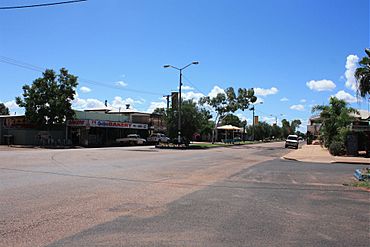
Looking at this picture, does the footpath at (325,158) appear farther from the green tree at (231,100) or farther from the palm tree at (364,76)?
the green tree at (231,100)

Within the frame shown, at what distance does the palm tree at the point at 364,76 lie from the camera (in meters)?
22.7

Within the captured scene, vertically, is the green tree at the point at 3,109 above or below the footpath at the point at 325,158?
above

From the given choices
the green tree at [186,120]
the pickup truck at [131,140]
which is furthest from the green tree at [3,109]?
the green tree at [186,120]

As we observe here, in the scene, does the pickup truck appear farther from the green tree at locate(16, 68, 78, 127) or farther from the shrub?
the shrub

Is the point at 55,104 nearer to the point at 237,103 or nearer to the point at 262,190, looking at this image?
the point at 237,103

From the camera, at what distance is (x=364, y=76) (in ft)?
74.8

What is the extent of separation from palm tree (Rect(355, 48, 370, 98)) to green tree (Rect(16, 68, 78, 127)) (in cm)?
3427

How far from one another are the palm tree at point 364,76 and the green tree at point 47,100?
3427 centimetres

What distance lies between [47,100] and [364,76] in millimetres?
35821

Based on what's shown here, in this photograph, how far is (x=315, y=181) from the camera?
47.3 feet

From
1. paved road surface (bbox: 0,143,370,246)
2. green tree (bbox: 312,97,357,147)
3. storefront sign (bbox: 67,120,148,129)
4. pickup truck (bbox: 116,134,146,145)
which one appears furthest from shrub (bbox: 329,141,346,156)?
storefront sign (bbox: 67,120,148,129)

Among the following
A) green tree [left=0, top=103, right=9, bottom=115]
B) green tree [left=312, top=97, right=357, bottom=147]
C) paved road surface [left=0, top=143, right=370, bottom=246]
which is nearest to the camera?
paved road surface [left=0, top=143, right=370, bottom=246]

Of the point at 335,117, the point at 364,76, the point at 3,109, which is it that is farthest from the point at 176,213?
the point at 3,109

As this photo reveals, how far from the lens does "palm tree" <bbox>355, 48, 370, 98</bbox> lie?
74.3ft
